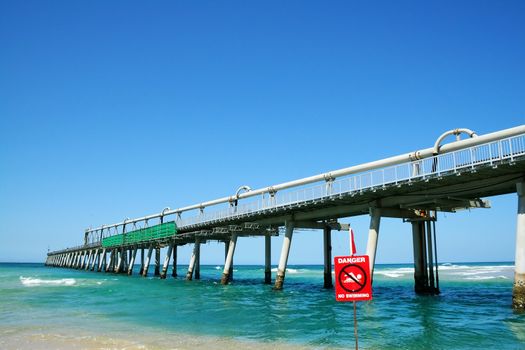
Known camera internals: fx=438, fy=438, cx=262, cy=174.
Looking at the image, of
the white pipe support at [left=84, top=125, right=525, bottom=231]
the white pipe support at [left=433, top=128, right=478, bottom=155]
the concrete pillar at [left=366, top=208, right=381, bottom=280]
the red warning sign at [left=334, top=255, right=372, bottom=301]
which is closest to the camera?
the red warning sign at [left=334, top=255, right=372, bottom=301]

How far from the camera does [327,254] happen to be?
4297 centimetres

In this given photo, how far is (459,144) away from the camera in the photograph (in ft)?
85.8

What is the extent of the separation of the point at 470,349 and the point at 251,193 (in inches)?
1292

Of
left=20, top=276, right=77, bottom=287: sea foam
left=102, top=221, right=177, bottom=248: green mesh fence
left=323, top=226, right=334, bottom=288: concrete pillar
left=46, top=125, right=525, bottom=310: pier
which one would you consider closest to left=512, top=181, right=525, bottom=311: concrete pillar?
left=46, top=125, right=525, bottom=310: pier

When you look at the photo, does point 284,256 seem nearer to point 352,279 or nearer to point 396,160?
point 396,160

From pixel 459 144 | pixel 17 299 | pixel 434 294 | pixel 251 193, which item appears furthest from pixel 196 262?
pixel 459 144

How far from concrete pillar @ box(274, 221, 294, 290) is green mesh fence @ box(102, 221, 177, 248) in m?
21.5

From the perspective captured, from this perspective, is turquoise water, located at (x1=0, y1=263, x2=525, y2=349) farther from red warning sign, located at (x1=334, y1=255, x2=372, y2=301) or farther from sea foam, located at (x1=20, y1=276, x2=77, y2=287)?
sea foam, located at (x1=20, y1=276, x2=77, y2=287)

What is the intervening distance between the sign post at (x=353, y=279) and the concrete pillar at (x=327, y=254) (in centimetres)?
3379

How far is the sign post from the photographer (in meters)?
8.50

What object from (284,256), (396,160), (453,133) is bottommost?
(284,256)

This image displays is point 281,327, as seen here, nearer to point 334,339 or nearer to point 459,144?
point 334,339

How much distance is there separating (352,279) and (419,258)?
26.8 meters

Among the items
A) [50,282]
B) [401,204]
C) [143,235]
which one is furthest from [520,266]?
[143,235]
